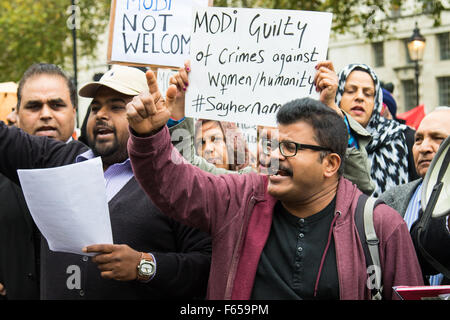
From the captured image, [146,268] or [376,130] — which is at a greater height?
[376,130]

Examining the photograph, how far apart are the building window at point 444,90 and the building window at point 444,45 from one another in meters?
1.03

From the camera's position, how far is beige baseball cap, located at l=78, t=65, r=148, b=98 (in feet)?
10.5

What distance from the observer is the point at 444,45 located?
27438 millimetres

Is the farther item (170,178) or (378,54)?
(378,54)

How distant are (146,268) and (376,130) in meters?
2.57

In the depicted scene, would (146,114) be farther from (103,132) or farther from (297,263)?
(297,263)

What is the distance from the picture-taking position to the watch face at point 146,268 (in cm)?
273

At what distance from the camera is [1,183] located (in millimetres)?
3492

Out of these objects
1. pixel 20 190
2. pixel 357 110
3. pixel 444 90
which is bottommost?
pixel 20 190

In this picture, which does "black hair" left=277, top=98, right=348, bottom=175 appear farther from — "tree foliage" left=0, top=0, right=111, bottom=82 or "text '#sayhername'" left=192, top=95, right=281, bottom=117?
"tree foliage" left=0, top=0, right=111, bottom=82

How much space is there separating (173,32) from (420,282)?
6.73 feet

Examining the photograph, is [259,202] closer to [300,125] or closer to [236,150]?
[300,125]

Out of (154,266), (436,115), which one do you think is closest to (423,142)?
(436,115)

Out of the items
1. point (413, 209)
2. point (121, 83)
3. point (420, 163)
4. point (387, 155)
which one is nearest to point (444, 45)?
point (387, 155)
